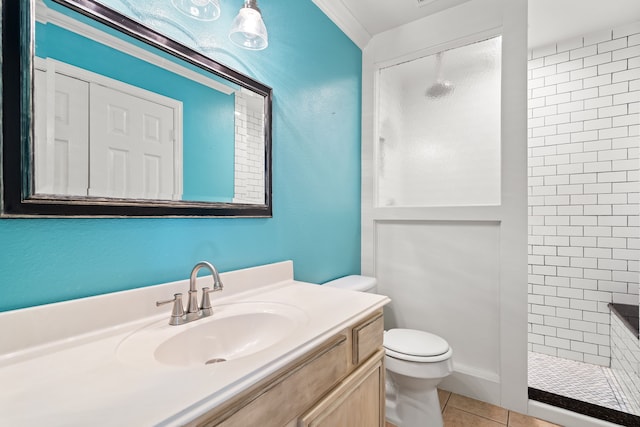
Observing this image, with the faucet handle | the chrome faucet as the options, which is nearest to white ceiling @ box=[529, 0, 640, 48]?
the chrome faucet

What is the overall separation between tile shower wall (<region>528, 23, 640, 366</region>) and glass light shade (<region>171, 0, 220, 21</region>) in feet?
8.75

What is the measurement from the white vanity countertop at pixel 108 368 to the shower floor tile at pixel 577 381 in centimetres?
178

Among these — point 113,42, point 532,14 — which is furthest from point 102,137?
point 532,14

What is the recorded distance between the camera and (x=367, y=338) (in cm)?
111

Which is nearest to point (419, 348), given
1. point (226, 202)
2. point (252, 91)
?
point (226, 202)

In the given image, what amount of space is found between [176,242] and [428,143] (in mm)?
1735

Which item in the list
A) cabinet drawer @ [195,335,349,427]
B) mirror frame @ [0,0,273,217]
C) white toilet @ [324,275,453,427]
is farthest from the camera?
white toilet @ [324,275,453,427]

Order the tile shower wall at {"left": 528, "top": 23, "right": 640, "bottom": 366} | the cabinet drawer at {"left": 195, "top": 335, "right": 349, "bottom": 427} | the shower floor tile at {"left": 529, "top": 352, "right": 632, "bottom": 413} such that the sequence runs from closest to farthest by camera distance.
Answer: the cabinet drawer at {"left": 195, "top": 335, "right": 349, "bottom": 427} → the shower floor tile at {"left": 529, "top": 352, "right": 632, "bottom": 413} → the tile shower wall at {"left": 528, "top": 23, "right": 640, "bottom": 366}

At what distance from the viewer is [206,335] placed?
37.3 inches

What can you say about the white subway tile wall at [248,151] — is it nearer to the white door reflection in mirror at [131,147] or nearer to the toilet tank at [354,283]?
the white door reflection in mirror at [131,147]

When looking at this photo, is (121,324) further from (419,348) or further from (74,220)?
(419,348)

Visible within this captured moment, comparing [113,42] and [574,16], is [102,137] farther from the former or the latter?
[574,16]

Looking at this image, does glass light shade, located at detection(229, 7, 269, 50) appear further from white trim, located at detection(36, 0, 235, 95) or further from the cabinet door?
the cabinet door

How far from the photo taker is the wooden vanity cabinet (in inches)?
25.3
